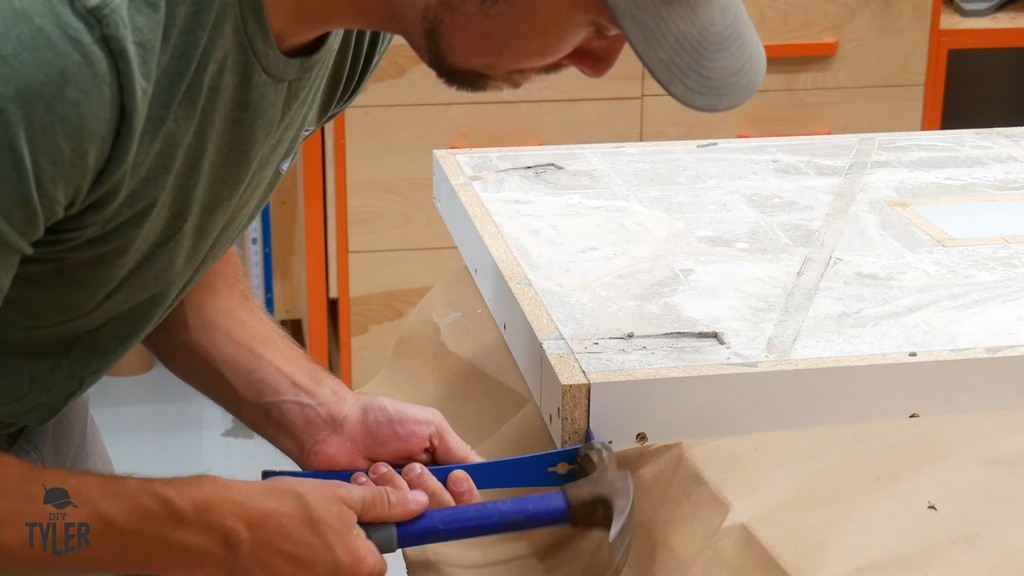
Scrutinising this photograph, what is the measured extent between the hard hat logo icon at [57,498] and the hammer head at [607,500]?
0.31 metres

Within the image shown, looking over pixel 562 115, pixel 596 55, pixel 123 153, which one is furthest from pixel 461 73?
pixel 562 115

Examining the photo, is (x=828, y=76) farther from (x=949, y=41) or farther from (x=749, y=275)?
(x=749, y=275)

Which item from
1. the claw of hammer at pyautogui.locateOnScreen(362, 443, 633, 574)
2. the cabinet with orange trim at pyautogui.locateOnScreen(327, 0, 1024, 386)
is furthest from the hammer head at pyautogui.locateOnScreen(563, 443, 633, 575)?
the cabinet with orange trim at pyautogui.locateOnScreen(327, 0, 1024, 386)

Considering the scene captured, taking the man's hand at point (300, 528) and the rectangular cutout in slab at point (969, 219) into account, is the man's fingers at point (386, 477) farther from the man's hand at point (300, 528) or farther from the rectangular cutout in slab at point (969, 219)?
the rectangular cutout in slab at point (969, 219)

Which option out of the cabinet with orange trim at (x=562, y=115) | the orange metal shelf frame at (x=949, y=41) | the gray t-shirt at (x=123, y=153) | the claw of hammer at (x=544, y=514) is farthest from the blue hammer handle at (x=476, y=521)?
the orange metal shelf frame at (x=949, y=41)

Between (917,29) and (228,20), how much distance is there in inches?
66.4

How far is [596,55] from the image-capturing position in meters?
0.71

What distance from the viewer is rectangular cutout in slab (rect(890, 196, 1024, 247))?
101cm

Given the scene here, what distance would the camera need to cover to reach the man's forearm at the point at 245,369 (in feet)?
3.08

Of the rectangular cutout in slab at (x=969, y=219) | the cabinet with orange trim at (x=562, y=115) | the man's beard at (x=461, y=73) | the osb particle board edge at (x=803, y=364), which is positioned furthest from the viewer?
the cabinet with orange trim at (x=562, y=115)

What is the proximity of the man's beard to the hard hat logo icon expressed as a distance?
34 cm

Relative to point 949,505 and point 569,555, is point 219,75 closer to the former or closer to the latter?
point 569,555

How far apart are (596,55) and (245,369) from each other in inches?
16.9

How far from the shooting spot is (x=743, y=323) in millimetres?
852
